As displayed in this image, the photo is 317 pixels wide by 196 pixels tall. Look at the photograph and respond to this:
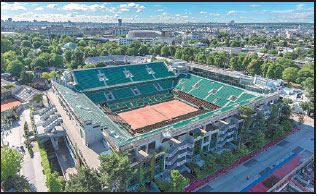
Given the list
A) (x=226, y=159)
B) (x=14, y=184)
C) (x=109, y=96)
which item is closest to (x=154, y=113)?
(x=109, y=96)

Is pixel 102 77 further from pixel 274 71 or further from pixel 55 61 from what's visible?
pixel 274 71

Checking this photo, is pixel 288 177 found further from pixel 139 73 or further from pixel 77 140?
pixel 139 73

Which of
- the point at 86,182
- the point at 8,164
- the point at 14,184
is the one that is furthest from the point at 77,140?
the point at 86,182

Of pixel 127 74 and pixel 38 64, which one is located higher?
pixel 38 64

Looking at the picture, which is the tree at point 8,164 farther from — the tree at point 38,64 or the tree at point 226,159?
the tree at point 38,64

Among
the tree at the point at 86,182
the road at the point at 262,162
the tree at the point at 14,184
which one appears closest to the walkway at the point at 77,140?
the tree at the point at 86,182

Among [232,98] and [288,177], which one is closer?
[288,177]

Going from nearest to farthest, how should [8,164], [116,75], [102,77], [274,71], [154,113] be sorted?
[8,164] < [154,113] < [102,77] < [116,75] < [274,71]

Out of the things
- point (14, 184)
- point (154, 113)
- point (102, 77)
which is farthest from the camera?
point (102, 77)

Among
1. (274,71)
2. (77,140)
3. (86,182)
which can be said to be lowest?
(86,182)
